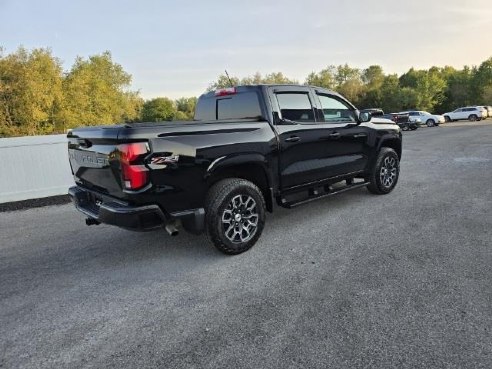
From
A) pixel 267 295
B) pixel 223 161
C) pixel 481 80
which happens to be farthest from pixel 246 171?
pixel 481 80

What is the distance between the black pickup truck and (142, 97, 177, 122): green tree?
84.5 meters

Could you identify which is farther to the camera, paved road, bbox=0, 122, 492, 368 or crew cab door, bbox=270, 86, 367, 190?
crew cab door, bbox=270, 86, 367, 190

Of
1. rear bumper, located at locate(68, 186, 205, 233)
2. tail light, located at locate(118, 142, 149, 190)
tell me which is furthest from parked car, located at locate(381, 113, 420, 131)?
tail light, located at locate(118, 142, 149, 190)

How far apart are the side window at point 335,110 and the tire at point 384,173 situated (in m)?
0.99

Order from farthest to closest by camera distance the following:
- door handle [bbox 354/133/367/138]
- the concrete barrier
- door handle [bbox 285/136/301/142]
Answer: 1. the concrete barrier
2. door handle [bbox 354/133/367/138]
3. door handle [bbox 285/136/301/142]

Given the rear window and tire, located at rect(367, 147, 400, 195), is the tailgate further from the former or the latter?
tire, located at rect(367, 147, 400, 195)

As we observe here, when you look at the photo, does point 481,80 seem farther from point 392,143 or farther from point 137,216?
point 137,216

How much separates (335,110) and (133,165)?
133 inches

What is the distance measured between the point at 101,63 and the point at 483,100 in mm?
65156

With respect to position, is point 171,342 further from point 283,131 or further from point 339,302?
point 283,131

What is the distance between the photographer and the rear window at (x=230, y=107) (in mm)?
4620

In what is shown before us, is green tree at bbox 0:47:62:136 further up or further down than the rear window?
further up

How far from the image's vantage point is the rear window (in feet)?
15.2

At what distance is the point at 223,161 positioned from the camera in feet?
12.8
